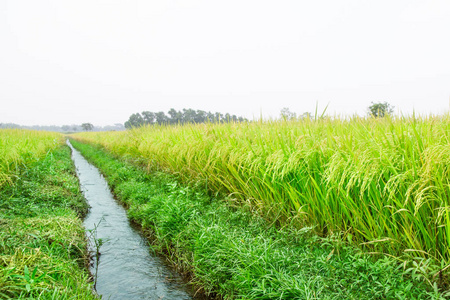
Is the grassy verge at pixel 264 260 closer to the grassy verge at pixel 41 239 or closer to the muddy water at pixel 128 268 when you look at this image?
the muddy water at pixel 128 268

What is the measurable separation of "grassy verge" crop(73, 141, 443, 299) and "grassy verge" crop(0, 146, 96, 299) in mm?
1103

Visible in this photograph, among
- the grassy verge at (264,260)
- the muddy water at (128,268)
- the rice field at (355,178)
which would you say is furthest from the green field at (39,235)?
the rice field at (355,178)

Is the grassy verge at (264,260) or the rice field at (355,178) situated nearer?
the grassy verge at (264,260)

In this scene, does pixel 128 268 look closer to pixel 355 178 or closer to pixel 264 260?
pixel 264 260

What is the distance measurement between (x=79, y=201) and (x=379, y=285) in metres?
5.60

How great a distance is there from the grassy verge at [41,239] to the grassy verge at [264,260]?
1103mm

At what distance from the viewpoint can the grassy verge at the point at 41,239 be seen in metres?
2.19

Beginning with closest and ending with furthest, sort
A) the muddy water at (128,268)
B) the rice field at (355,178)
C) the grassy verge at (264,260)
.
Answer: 1. the grassy verge at (264,260)
2. the rice field at (355,178)
3. the muddy water at (128,268)

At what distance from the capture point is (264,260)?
2.56m

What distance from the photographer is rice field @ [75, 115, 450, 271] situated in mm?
2236

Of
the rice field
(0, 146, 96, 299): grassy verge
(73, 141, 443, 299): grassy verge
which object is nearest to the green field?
(0, 146, 96, 299): grassy verge

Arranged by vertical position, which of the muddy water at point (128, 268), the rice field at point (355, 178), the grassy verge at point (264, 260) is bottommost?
the muddy water at point (128, 268)

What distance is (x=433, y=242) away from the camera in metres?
2.22

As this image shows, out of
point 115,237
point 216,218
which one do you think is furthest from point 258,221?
point 115,237
